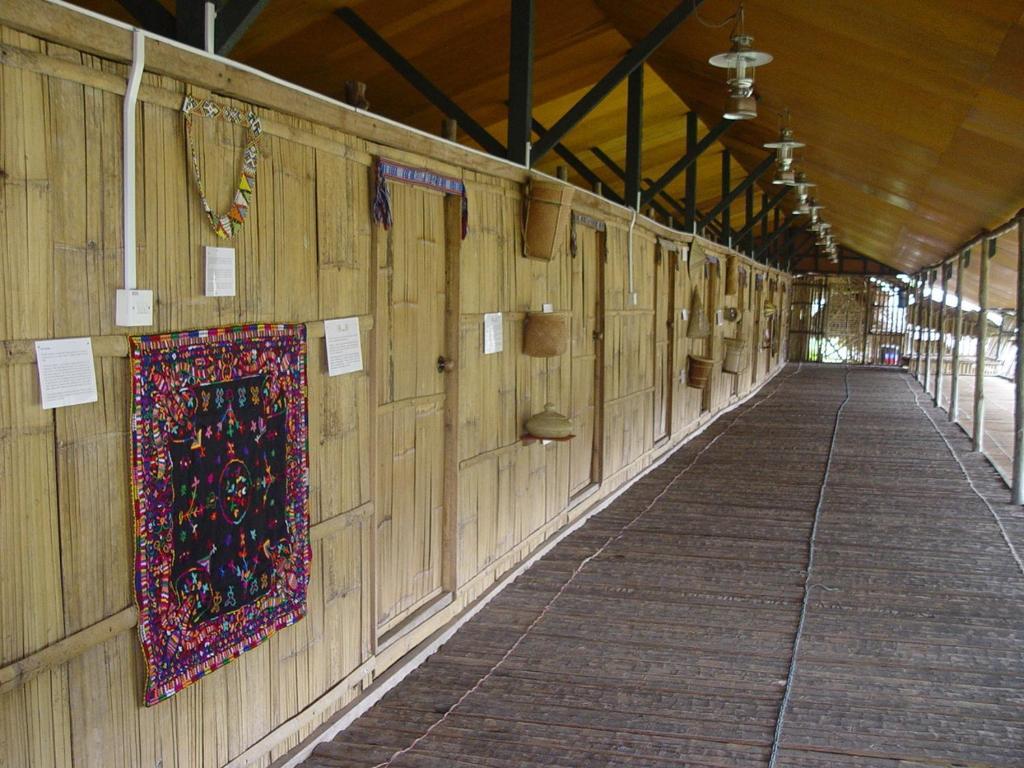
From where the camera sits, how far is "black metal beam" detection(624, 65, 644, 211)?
7.72 m

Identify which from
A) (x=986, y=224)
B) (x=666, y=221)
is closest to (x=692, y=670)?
(x=986, y=224)

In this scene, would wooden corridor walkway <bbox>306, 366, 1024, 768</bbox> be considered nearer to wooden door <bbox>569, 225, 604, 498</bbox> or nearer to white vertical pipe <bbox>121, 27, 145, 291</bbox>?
wooden door <bbox>569, 225, 604, 498</bbox>

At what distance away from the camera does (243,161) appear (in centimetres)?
268

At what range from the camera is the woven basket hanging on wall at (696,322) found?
1002 cm

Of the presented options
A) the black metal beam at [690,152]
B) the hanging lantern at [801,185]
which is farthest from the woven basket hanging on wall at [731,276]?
the black metal beam at [690,152]

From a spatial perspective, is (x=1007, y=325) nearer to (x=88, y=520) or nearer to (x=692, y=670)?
(x=692, y=670)

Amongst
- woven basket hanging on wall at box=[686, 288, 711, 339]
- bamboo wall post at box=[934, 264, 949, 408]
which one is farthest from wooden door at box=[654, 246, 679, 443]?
bamboo wall post at box=[934, 264, 949, 408]

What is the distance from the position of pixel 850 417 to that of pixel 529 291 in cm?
889

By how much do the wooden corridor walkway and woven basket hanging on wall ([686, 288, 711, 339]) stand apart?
8.87ft

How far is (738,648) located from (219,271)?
2.82m

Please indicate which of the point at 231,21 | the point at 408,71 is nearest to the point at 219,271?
the point at 231,21

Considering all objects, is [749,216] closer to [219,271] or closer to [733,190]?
[733,190]

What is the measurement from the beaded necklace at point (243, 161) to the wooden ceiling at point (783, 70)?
227cm

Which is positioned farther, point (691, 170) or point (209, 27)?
point (691, 170)
